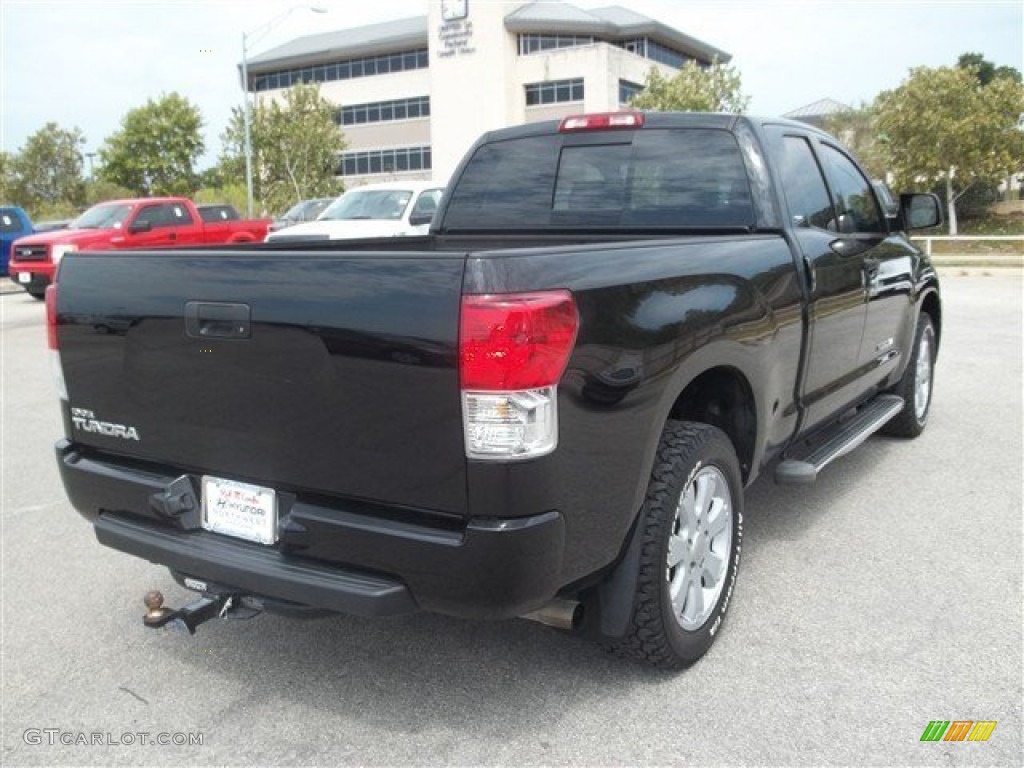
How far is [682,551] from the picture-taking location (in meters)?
3.01

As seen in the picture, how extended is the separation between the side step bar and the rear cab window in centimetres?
105

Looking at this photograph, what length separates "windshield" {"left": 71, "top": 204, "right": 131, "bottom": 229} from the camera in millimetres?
17859

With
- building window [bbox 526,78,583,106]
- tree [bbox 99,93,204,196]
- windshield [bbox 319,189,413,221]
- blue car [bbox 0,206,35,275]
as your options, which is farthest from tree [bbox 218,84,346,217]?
windshield [bbox 319,189,413,221]

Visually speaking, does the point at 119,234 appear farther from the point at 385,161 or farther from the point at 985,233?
the point at 385,161

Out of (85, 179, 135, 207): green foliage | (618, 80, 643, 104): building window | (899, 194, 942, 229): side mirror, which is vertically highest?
(618, 80, 643, 104): building window

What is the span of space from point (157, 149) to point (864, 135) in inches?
1592

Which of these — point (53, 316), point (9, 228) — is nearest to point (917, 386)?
point (53, 316)

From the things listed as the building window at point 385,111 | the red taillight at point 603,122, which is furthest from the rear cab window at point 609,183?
the building window at point 385,111

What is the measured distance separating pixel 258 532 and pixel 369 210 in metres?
12.6

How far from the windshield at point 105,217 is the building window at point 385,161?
164 ft

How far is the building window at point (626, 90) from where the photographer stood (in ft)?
198

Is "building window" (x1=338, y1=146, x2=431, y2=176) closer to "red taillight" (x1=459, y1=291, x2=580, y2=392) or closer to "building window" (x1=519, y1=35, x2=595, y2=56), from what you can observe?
"building window" (x1=519, y1=35, x2=595, y2=56)

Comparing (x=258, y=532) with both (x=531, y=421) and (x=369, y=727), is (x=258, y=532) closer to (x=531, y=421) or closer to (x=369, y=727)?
(x=369, y=727)

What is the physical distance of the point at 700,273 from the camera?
10.0 feet
